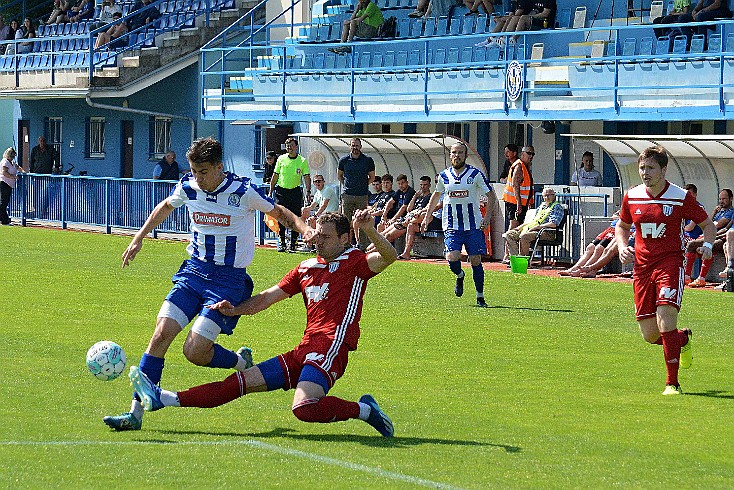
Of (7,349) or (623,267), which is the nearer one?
(7,349)

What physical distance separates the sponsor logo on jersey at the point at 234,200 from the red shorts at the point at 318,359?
1166 millimetres

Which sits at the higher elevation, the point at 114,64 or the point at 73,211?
the point at 114,64

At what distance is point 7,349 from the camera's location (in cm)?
1230

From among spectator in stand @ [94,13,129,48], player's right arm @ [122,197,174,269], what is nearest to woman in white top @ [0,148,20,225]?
spectator in stand @ [94,13,129,48]

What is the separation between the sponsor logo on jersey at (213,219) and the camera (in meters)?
9.20

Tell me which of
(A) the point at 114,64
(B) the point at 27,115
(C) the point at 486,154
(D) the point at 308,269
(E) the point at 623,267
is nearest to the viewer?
(D) the point at 308,269

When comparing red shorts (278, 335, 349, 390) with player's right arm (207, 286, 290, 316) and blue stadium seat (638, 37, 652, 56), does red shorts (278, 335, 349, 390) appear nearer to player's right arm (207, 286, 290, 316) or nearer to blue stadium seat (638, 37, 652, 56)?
player's right arm (207, 286, 290, 316)

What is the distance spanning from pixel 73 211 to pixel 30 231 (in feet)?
4.64

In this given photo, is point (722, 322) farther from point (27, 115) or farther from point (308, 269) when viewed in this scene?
point (27, 115)

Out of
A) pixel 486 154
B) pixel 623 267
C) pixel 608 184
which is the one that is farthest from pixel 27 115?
pixel 623 267

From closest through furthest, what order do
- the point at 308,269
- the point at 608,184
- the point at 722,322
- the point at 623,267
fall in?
the point at 308,269 < the point at 722,322 < the point at 623,267 < the point at 608,184

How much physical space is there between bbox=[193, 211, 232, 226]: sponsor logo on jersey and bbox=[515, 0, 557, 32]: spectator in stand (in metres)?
18.9

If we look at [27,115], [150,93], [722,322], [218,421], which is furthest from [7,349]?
[27,115]

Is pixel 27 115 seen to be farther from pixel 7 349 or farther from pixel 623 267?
pixel 7 349
